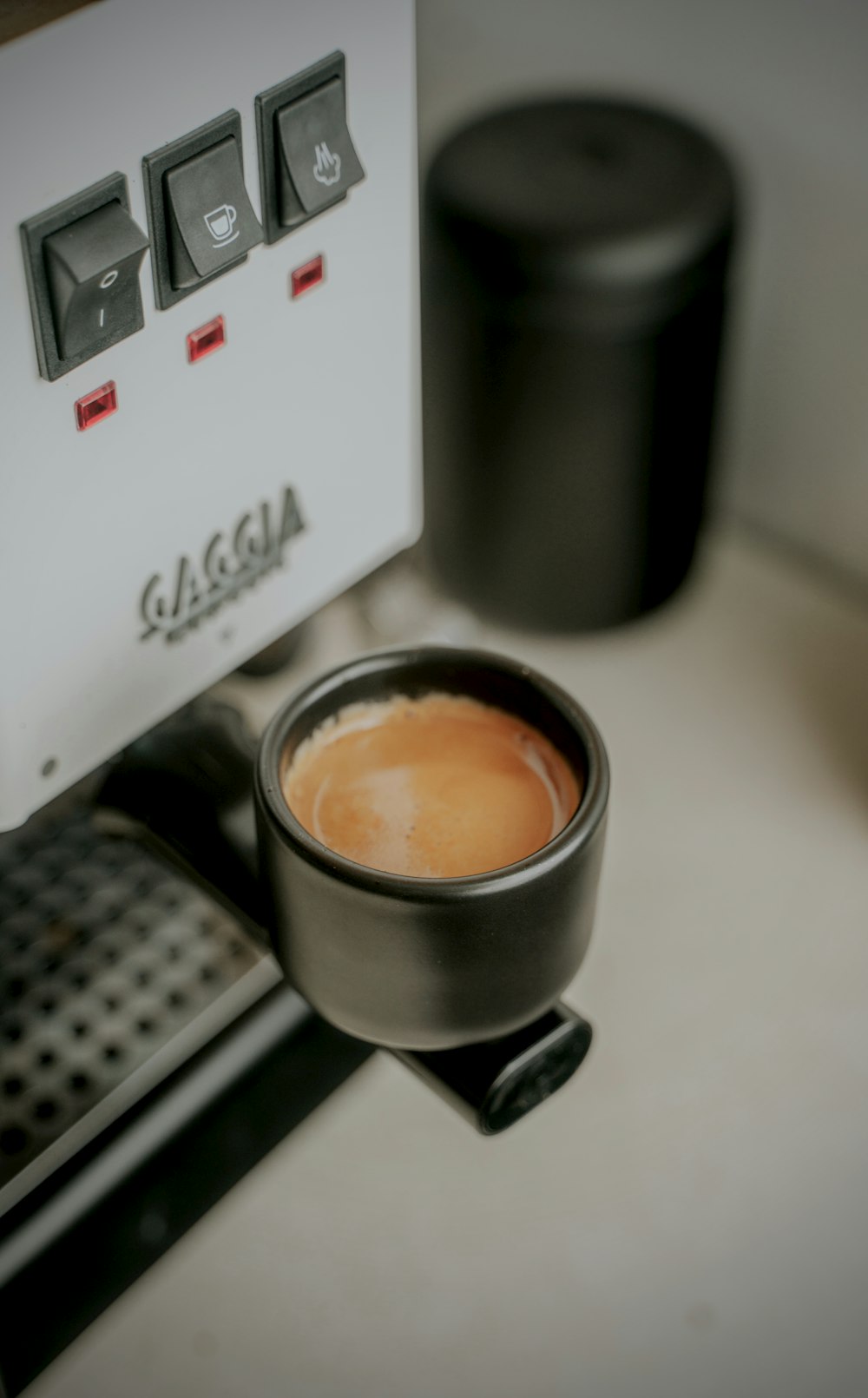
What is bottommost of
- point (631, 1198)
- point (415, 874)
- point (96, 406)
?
point (631, 1198)

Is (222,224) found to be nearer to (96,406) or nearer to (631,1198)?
(96,406)

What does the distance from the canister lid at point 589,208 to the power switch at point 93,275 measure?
0.99 feet

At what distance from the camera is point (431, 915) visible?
1.17 ft

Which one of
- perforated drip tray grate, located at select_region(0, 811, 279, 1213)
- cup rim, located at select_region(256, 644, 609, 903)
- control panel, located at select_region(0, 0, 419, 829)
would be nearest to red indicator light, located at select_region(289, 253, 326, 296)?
control panel, located at select_region(0, 0, 419, 829)

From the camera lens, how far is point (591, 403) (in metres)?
0.64

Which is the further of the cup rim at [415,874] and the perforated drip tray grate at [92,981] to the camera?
the perforated drip tray grate at [92,981]

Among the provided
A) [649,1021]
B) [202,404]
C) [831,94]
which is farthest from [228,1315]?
[831,94]

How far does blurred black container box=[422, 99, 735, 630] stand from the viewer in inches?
24.1

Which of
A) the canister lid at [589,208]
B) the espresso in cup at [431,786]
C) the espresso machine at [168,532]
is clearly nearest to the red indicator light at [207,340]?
the espresso machine at [168,532]

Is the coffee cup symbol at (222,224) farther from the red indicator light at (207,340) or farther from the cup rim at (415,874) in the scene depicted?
the cup rim at (415,874)

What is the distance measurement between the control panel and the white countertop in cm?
20

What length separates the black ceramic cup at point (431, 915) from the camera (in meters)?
0.36

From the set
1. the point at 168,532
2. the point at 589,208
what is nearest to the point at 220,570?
the point at 168,532

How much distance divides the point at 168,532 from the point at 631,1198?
11.4 inches
